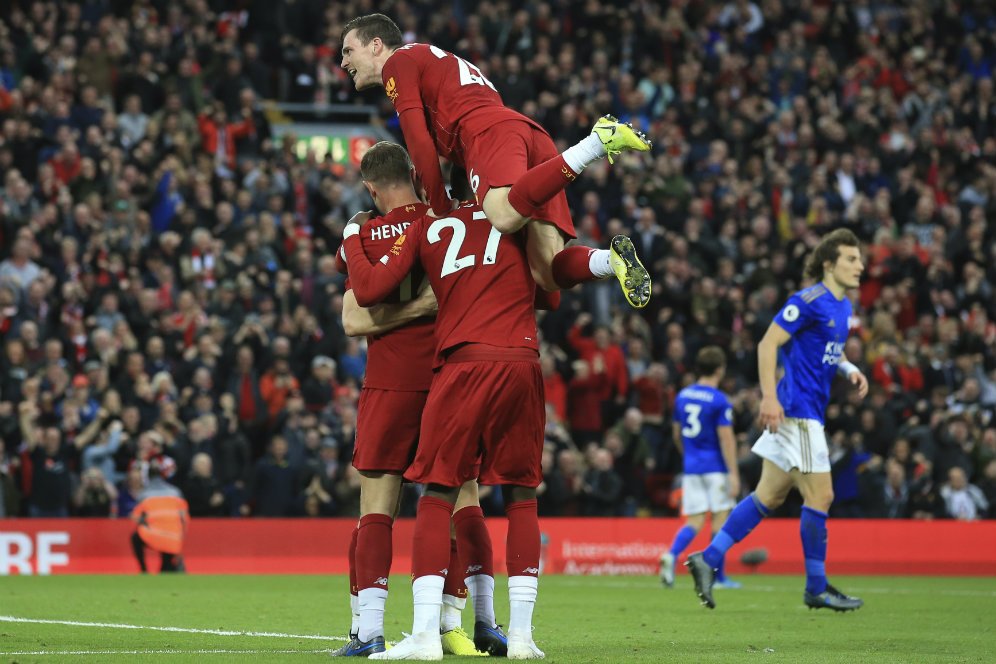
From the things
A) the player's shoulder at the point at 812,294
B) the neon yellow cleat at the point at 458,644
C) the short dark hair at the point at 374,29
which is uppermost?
the short dark hair at the point at 374,29

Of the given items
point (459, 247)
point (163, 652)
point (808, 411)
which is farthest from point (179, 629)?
point (808, 411)

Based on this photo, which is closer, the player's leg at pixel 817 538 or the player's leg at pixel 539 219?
the player's leg at pixel 539 219

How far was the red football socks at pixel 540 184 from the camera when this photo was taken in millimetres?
7055

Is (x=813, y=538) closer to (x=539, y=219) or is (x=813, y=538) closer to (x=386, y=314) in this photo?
(x=386, y=314)

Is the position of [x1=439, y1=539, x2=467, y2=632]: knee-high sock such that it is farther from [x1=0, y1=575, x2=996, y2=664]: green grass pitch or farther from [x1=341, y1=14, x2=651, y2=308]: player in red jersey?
[x1=341, y1=14, x2=651, y2=308]: player in red jersey

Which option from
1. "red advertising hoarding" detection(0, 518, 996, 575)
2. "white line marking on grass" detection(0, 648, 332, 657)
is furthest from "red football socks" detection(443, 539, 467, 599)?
"red advertising hoarding" detection(0, 518, 996, 575)

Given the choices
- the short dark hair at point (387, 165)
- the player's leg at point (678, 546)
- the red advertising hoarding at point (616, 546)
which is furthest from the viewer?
the red advertising hoarding at point (616, 546)

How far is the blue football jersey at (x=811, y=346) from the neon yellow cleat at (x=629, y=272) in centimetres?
456

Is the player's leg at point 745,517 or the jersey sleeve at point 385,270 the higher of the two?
the jersey sleeve at point 385,270

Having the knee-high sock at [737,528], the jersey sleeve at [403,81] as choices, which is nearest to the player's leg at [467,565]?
the jersey sleeve at [403,81]

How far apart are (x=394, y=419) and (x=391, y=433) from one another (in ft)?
0.23

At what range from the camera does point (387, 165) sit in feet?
25.9

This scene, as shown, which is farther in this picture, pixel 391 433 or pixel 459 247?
pixel 391 433

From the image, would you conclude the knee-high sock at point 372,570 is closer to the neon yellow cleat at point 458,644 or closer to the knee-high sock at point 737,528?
the neon yellow cleat at point 458,644
